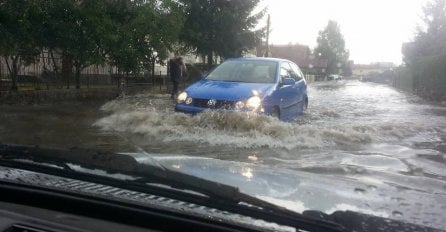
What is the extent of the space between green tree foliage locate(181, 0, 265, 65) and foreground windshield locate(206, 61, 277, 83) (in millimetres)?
17031

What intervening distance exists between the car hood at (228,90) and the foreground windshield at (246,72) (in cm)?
41

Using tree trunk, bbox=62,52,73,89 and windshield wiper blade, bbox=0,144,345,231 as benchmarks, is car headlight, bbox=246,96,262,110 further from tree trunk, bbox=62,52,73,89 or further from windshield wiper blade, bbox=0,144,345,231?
tree trunk, bbox=62,52,73,89

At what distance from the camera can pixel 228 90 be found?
9.60 meters

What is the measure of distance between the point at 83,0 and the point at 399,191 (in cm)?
1360

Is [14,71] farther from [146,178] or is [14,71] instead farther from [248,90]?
[146,178]

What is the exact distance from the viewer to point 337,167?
261 inches

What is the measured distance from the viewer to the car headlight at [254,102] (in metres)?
9.23

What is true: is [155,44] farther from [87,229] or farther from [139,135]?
[87,229]

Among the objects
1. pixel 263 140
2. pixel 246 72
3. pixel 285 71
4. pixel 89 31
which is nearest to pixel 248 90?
pixel 246 72

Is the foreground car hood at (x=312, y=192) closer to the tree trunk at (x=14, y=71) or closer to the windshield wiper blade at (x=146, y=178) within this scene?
the windshield wiper blade at (x=146, y=178)

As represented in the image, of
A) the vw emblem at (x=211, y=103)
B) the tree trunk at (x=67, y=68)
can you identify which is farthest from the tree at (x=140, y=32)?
the vw emblem at (x=211, y=103)

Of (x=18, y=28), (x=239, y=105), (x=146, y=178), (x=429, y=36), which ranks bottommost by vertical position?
(x=239, y=105)

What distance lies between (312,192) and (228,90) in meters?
6.98

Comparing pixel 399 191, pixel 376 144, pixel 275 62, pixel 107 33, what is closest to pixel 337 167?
pixel 376 144
